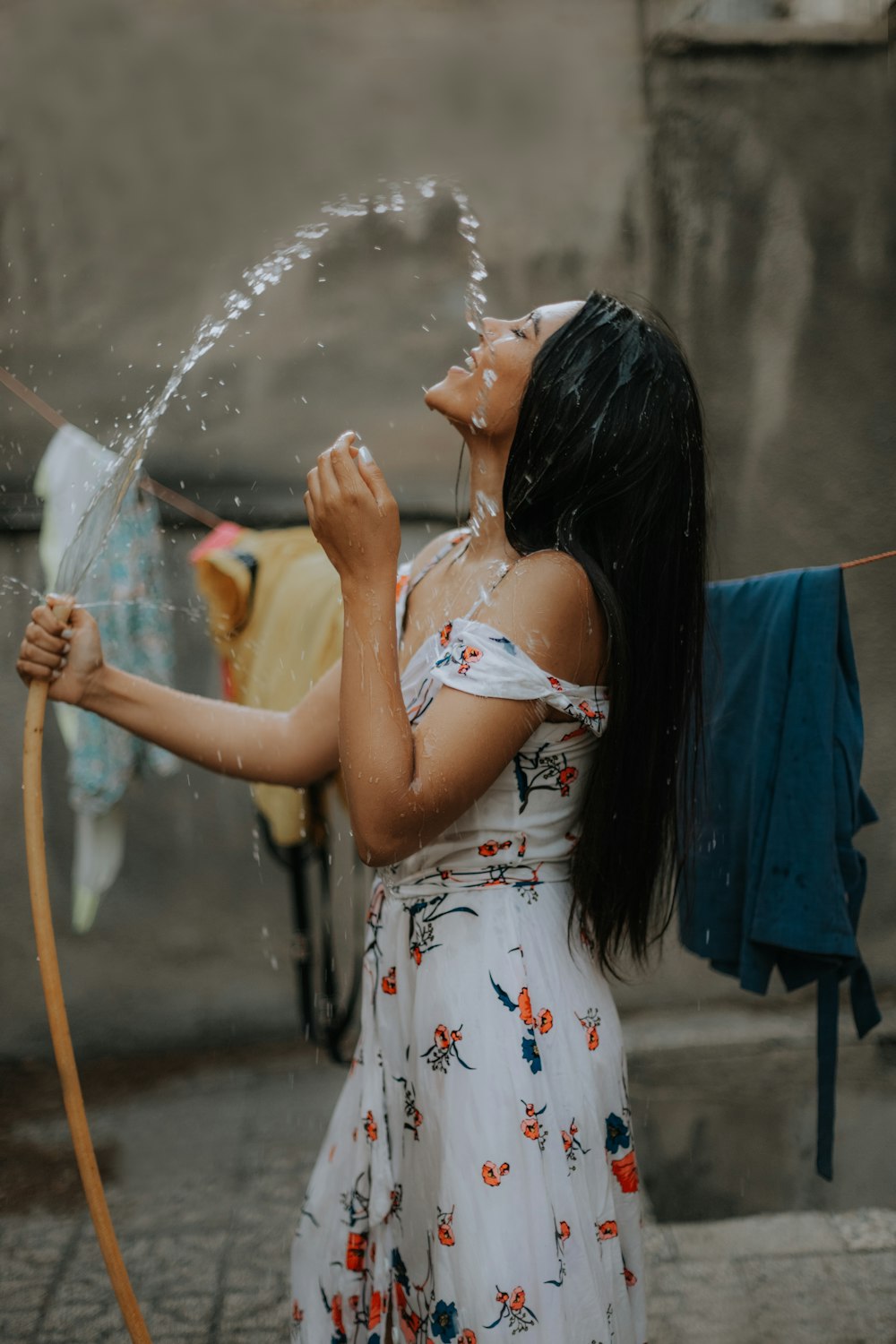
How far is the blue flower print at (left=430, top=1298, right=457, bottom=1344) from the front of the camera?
1.51 metres

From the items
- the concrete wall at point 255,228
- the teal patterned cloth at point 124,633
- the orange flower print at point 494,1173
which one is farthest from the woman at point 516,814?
the concrete wall at point 255,228

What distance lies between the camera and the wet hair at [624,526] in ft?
4.94

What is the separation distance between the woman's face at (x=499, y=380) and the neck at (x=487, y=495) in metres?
0.03

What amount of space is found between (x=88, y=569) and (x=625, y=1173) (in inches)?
64.7

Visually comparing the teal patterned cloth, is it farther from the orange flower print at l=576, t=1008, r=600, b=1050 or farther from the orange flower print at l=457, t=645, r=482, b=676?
the orange flower print at l=576, t=1008, r=600, b=1050

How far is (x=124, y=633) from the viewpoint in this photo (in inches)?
124

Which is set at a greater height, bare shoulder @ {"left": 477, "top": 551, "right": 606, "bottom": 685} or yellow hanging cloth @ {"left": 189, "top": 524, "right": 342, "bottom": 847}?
bare shoulder @ {"left": 477, "top": 551, "right": 606, "bottom": 685}

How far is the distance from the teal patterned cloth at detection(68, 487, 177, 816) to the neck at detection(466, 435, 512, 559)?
1597 mm

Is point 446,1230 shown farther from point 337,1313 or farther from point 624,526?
point 624,526

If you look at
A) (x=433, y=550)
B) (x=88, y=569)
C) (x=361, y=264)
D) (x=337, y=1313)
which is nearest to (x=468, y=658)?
(x=433, y=550)

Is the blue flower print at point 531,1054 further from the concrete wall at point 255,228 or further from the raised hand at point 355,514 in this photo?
the concrete wall at point 255,228

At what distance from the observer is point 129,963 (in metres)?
4.00

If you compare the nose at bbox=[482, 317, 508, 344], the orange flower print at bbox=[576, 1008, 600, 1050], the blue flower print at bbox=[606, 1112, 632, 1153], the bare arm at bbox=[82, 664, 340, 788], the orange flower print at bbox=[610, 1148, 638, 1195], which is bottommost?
the orange flower print at bbox=[610, 1148, 638, 1195]

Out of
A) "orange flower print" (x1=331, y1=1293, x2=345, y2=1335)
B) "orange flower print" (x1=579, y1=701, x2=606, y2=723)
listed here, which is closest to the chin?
"orange flower print" (x1=579, y1=701, x2=606, y2=723)
